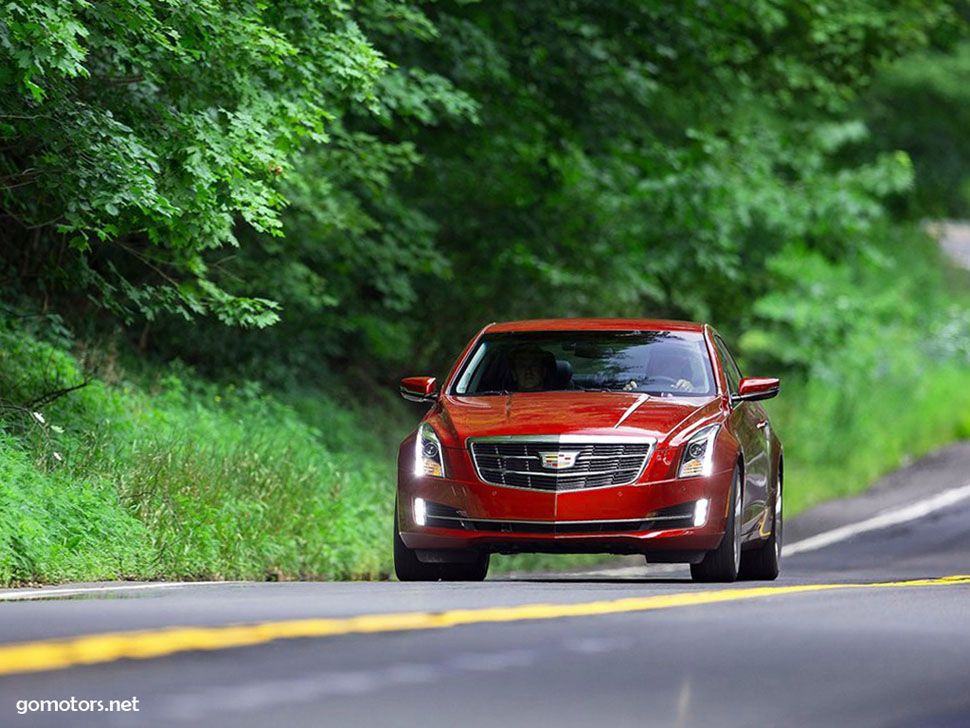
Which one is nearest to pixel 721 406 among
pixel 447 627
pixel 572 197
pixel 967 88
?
pixel 447 627

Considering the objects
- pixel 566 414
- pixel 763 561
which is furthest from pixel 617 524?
pixel 763 561

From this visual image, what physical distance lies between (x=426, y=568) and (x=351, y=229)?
7.27 meters

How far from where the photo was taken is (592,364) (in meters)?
14.2

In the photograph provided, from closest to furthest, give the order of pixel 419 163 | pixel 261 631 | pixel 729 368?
pixel 261 631 < pixel 729 368 < pixel 419 163

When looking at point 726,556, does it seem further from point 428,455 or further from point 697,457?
point 428,455

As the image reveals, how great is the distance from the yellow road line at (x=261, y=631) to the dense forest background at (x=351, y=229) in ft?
14.1

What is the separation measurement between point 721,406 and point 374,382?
1274 centimetres

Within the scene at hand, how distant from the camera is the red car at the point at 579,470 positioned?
41.8ft

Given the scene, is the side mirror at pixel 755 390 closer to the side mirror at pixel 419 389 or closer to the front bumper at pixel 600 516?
the front bumper at pixel 600 516

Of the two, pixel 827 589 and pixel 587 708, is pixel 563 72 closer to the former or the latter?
pixel 827 589

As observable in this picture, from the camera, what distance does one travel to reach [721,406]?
13.5 metres

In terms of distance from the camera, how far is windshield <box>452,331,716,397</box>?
14.0m

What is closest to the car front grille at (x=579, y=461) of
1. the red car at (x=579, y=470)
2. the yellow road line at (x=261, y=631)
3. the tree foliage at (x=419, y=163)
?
the red car at (x=579, y=470)

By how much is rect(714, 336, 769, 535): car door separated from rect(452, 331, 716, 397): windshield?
0.30 metres
